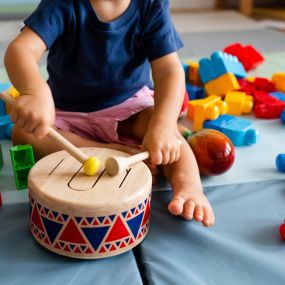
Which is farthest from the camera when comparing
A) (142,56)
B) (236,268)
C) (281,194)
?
(142,56)

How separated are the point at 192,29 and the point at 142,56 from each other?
1389mm

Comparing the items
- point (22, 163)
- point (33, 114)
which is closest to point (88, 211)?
point (33, 114)

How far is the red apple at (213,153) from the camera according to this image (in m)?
0.73

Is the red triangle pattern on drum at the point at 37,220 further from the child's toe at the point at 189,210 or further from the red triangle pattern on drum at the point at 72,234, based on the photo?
the child's toe at the point at 189,210

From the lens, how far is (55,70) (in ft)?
2.73

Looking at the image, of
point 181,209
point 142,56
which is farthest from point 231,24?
point 181,209

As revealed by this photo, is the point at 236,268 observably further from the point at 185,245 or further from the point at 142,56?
the point at 142,56

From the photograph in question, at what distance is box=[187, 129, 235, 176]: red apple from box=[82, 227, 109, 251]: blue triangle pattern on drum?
0.87 ft

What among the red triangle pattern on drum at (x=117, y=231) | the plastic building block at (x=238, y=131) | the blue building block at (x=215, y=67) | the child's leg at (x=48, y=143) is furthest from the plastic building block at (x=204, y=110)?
the red triangle pattern on drum at (x=117, y=231)

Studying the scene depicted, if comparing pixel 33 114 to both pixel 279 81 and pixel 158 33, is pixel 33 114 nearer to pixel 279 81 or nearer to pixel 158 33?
pixel 158 33

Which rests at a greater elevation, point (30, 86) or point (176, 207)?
point (30, 86)

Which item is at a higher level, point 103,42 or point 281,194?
point 103,42

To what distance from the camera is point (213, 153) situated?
0.73m

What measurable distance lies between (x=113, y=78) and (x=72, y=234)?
369 millimetres
